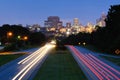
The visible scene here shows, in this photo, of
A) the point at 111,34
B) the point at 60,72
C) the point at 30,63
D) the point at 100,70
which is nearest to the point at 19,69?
the point at 60,72

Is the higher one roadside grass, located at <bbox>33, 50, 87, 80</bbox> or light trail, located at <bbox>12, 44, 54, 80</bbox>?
light trail, located at <bbox>12, 44, 54, 80</bbox>

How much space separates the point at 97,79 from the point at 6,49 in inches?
2768

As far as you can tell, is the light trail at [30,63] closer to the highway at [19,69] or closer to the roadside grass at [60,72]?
the highway at [19,69]

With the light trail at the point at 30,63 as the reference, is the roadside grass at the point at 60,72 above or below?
below

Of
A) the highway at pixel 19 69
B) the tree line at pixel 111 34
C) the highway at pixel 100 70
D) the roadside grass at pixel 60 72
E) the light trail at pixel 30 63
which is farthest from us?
the tree line at pixel 111 34

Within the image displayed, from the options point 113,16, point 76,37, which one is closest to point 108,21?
point 113,16

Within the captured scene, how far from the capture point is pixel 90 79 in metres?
34.1

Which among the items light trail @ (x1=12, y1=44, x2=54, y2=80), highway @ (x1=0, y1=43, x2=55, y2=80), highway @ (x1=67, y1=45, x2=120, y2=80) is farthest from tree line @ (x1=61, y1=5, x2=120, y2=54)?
highway @ (x1=0, y1=43, x2=55, y2=80)

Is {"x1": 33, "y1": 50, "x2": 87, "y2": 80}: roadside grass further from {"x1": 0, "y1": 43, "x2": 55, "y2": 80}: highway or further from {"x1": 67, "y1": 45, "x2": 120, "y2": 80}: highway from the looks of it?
{"x1": 0, "y1": 43, "x2": 55, "y2": 80}: highway

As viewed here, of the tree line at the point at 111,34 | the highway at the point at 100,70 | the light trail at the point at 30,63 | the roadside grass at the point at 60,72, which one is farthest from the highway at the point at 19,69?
the tree line at the point at 111,34

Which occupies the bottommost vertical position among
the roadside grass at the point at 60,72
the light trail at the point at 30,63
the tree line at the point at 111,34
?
the roadside grass at the point at 60,72

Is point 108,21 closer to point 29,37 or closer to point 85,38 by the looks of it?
point 85,38

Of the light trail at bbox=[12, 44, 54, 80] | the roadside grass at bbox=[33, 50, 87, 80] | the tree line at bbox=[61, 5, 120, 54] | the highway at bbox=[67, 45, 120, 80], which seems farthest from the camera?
the tree line at bbox=[61, 5, 120, 54]

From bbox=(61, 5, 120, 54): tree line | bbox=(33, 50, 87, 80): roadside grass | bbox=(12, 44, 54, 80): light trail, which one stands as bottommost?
bbox=(33, 50, 87, 80): roadside grass
